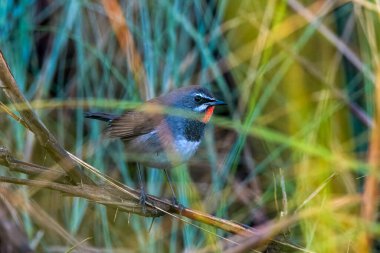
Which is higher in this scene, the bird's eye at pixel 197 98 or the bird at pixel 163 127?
the bird's eye at pixel 197 98

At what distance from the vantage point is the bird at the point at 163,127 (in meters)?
3.46

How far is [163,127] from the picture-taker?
3555mm

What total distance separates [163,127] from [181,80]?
0.70 metres

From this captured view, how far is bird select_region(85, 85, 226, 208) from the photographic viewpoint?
3.46 metres

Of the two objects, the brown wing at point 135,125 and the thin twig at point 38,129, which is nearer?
the thin twig at point 38,129

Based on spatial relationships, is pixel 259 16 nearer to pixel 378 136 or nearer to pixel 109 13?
pixel 109 13

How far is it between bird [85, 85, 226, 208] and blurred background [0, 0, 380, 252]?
0.16 meters

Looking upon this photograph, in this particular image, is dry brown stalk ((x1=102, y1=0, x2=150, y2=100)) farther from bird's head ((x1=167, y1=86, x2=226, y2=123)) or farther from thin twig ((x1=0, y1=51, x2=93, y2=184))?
thin twig ((x1=0, y1=51, x2=93, y2=184))

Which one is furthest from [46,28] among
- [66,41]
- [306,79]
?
[306,79]

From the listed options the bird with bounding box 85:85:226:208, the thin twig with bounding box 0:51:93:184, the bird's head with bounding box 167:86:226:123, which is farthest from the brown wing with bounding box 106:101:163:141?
the thin twig with bounding box 0:51:93:184

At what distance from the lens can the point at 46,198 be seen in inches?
167

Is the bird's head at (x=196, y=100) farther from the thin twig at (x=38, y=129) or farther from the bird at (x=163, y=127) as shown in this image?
the thin twig at (x=38, y=129)

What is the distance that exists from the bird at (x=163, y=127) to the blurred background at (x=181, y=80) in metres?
0.16

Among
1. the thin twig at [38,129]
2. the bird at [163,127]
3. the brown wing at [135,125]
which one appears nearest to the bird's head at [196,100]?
the bird at [163,127]
